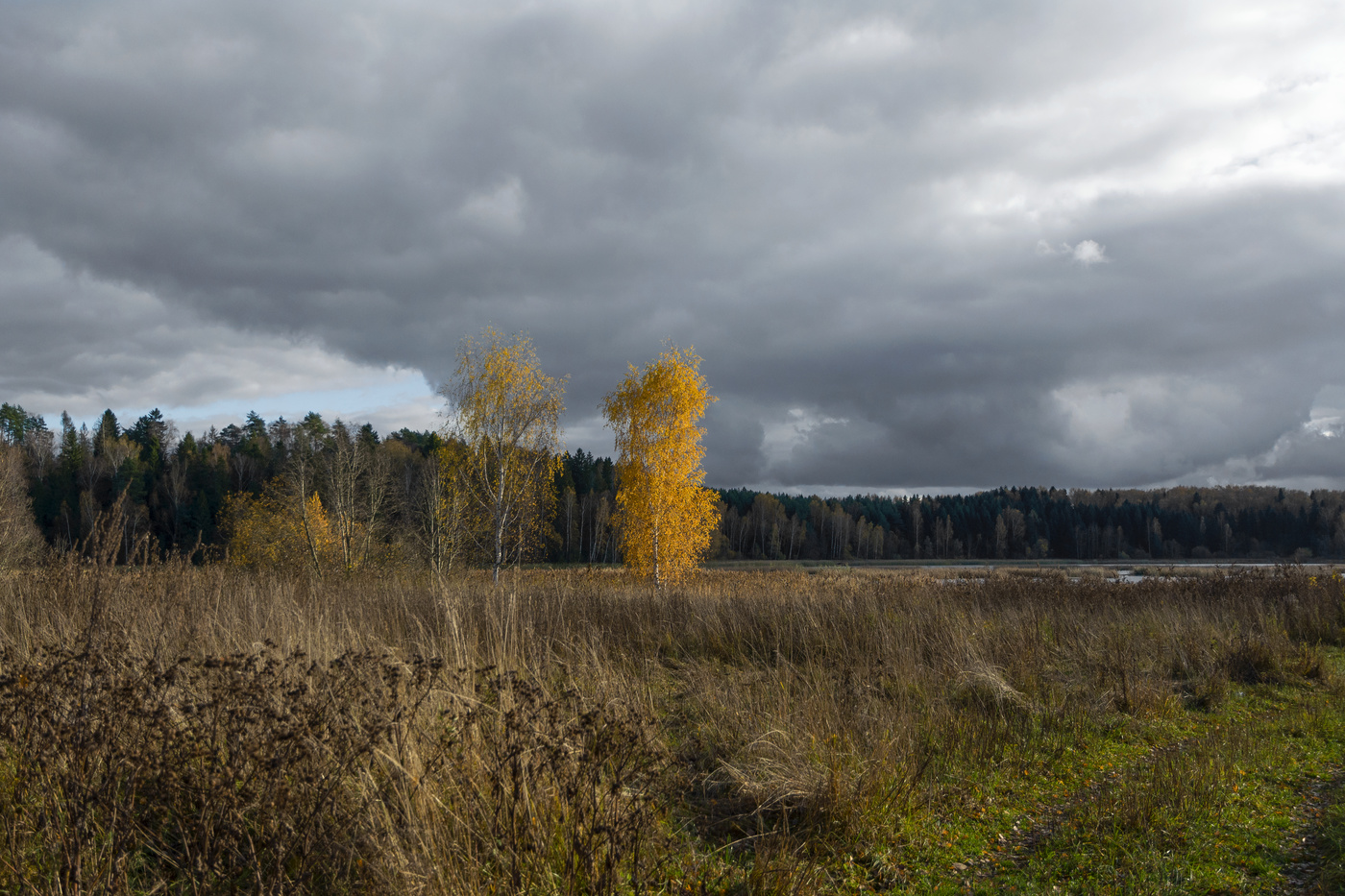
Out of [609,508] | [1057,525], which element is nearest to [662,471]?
[609,508]

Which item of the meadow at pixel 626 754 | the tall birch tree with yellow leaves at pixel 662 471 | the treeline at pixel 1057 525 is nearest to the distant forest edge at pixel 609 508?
the treeline at pixel 1057 525

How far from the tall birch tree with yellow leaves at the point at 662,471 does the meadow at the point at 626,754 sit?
1285 centimetres

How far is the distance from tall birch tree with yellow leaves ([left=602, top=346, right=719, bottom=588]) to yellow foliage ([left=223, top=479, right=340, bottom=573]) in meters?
11.4

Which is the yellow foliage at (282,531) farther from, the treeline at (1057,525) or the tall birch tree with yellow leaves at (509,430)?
the treeline at (1057,525)

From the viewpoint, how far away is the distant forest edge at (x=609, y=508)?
58875 mm

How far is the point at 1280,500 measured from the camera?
430ft

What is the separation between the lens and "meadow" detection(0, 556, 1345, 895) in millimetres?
3268

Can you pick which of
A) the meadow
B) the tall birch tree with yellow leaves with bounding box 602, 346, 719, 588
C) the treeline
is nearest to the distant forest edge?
the treeline

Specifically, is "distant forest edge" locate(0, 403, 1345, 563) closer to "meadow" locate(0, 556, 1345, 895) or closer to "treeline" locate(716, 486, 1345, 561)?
"treeline" locate(716, 486, 1345, 561)

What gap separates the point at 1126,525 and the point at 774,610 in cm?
14892

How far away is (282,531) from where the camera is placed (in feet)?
113

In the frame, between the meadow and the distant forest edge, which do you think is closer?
the meadow

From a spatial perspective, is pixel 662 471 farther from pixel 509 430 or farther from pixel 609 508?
pixel 609 508

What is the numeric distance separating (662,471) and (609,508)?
176 ft
